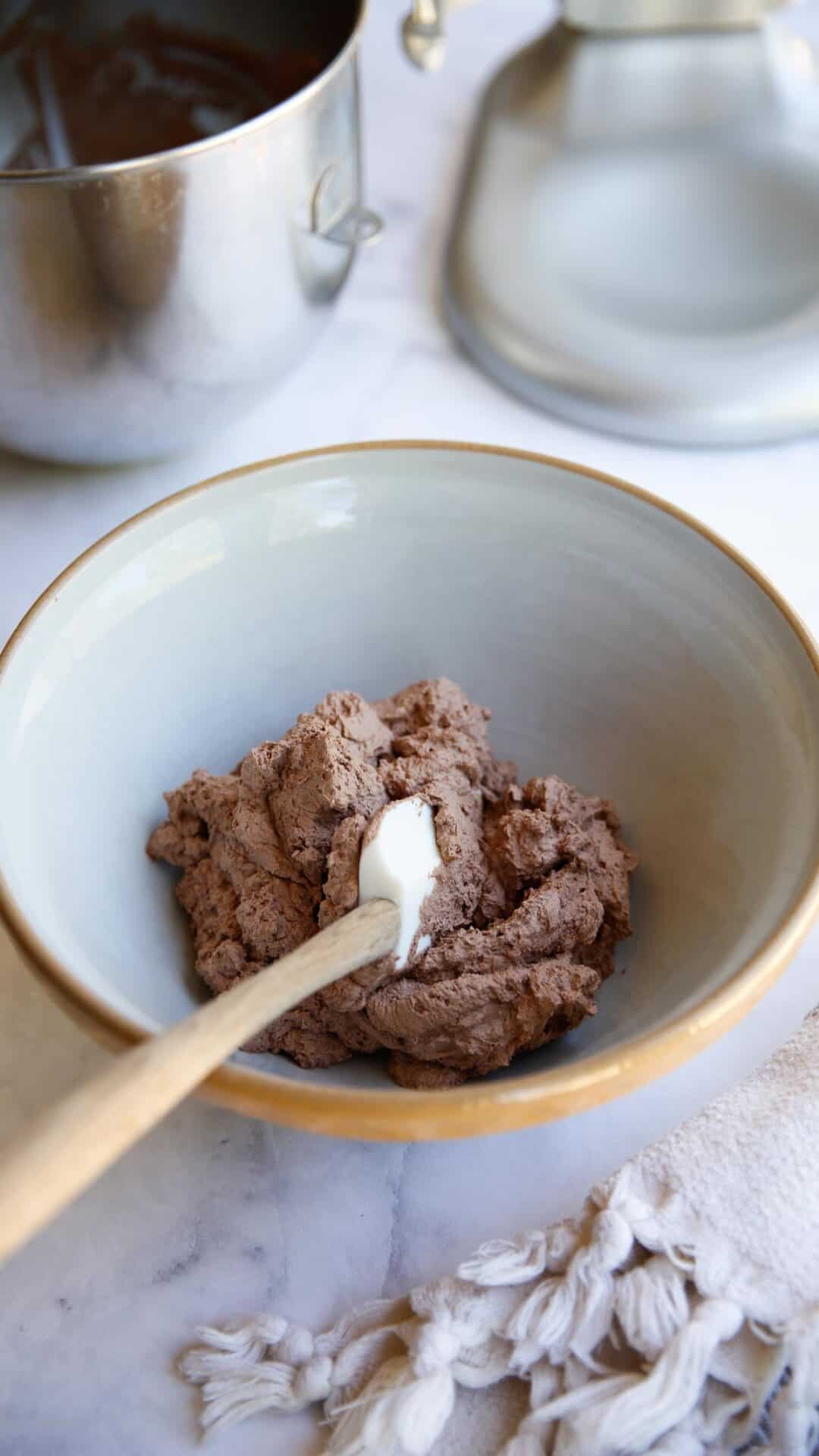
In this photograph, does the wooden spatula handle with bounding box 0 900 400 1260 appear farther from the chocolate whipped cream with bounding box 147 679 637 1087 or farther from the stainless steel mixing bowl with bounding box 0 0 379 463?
the stainless steel mixing bowl with bounding box 0 0 379 463

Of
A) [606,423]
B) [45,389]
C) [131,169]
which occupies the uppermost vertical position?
[131,169]

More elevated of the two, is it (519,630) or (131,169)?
(131,169)

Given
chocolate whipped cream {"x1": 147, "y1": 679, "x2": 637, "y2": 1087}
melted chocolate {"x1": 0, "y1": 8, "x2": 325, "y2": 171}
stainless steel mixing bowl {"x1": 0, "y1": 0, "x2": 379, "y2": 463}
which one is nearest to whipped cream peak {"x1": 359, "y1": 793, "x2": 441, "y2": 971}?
chocolate whipped cream {"x1": 147, "y1": 679, "x2": 637, "y2": 1087}

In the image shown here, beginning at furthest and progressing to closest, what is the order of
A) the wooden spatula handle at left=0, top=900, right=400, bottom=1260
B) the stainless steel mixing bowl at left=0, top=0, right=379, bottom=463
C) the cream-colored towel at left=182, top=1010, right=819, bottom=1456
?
the stainless steel mixing bowl at left=0, top=0, right=379, bottom=463 → the cream-colored towel at left=182, top=1010, right=819, bottom=1456 → the wooden spatula handle at left=0, top=900, right=400, bottom=1260

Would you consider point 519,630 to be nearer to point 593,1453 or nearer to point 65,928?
point 65,928

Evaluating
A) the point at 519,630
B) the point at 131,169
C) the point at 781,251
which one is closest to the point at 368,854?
the point at 519,630

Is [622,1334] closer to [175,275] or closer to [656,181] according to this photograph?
[175,275]

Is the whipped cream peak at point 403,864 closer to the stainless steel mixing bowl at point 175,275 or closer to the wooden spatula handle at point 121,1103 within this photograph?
the wooden spatula handle at point 121,1103

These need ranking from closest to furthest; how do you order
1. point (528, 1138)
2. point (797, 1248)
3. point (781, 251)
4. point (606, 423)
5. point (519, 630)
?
point (797, 1248), point (528, 1138), point (519, 630), point (606, 423), point (781, 251)

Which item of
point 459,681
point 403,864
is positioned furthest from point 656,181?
point 403,864
